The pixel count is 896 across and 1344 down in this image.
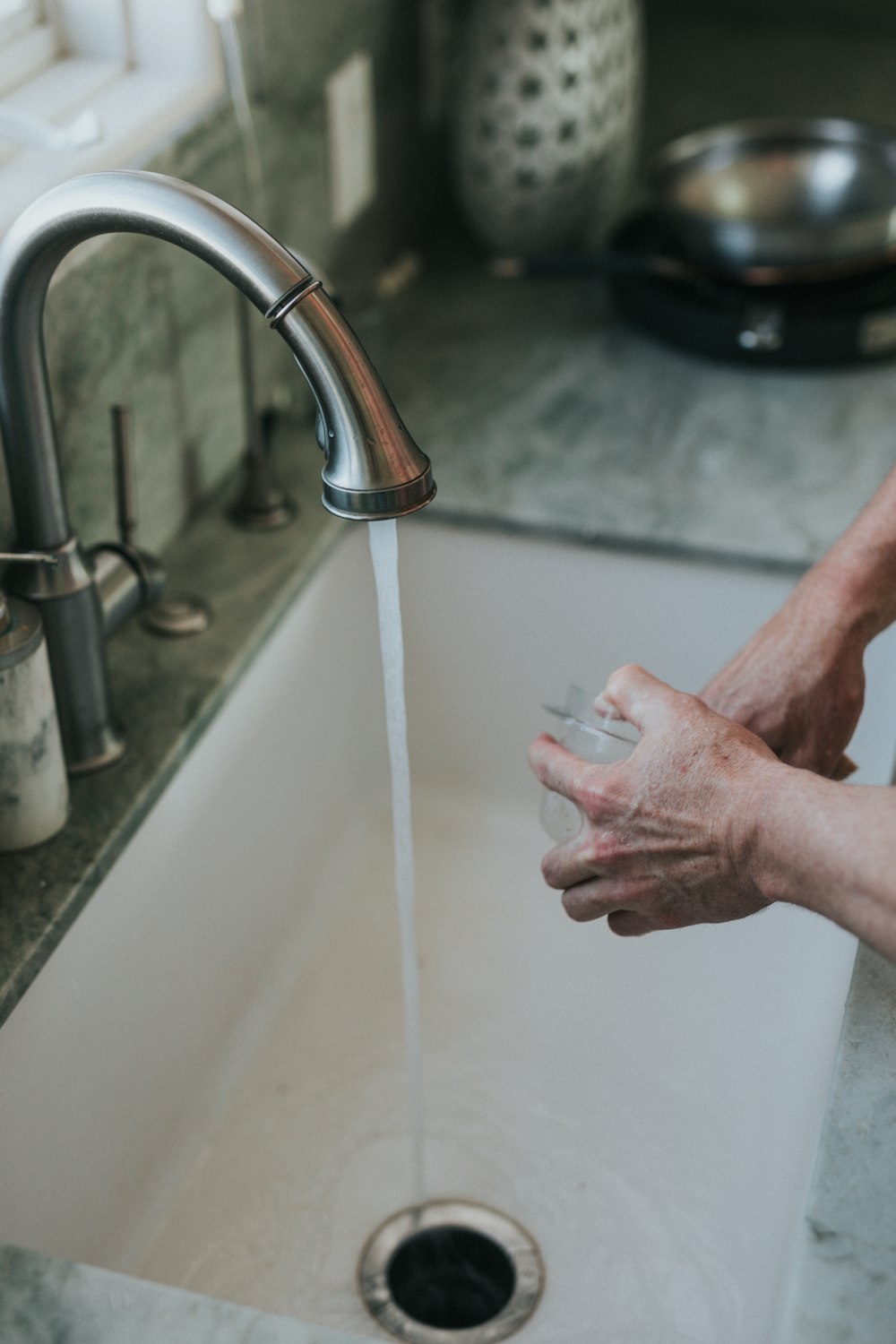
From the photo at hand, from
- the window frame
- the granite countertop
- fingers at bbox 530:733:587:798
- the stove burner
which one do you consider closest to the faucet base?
the granite countertop

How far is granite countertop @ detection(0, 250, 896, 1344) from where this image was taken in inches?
35.5

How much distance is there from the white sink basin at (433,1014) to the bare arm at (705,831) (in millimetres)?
147

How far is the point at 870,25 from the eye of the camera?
6.39ft

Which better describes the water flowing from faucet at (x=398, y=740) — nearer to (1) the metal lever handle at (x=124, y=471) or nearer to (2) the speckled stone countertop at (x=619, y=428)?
(1) the metal lever handle at (x=124, y=471)

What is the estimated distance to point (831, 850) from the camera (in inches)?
26.3

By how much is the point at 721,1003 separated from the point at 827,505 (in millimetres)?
416

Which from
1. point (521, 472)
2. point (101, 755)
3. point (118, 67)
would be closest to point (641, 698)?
point (101, 755)

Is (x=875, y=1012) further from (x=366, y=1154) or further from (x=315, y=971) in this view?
(x=315, y=971)

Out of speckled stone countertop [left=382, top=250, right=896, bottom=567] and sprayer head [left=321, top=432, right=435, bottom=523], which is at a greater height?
sprayer head [left=321, top=432, right=435, bottom=523]

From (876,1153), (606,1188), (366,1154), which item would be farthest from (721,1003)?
(876,1153)

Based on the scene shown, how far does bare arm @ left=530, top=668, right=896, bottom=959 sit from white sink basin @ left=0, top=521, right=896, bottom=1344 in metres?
0.15

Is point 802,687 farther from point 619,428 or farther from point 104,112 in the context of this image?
point 104,112

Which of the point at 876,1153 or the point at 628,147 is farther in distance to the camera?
the point at 628,147

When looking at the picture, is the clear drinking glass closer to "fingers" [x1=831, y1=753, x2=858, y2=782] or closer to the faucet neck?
"fingers" [x1=831, y1=753, x2=858, y2=782]
